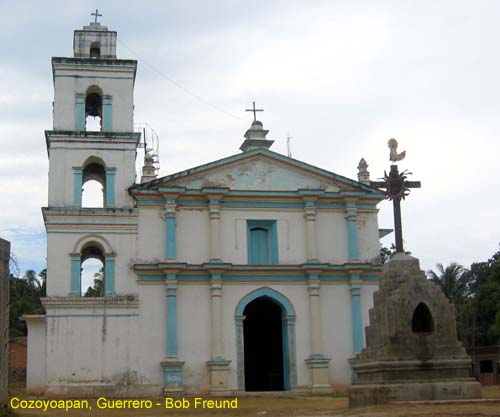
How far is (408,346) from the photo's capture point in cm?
1572

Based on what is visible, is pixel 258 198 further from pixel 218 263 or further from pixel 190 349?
pixel 190 349

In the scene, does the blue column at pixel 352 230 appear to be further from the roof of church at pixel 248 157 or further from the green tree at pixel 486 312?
the green tree at pixel 486 312

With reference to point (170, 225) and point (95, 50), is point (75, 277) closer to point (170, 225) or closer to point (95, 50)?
point (170, 225)

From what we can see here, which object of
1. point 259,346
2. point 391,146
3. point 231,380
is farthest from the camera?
point 259,346

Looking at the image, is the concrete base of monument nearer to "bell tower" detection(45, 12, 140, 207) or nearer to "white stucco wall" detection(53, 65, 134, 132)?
"bell tower" detection(45, 12, 140, 207)

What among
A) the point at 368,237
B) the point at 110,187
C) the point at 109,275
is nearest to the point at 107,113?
the point at 110,187

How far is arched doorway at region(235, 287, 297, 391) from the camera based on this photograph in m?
27.5

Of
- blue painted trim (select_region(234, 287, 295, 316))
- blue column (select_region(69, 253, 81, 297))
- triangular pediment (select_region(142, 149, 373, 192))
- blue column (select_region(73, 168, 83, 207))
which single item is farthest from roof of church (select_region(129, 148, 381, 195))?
blue painted trim (select_region(234, 287, 295, 316))

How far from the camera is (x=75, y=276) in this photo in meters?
26.8

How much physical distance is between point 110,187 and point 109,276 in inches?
126

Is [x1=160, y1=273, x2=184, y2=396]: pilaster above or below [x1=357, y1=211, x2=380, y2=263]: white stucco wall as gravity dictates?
below

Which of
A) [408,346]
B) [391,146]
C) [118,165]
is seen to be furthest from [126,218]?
[408,346]

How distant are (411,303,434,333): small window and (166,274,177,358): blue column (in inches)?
479

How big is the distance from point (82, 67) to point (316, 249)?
10768mm
